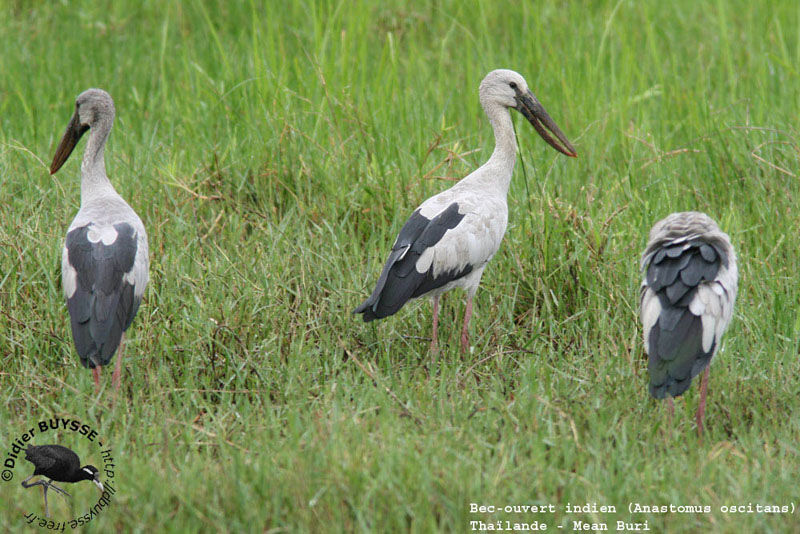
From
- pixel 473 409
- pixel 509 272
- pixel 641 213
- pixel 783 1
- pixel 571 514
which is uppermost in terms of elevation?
pixel 783 1

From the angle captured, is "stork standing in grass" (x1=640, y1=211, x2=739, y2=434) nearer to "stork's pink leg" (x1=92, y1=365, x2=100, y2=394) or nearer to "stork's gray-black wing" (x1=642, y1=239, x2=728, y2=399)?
"stork's gray-black wing" (x1=642, y1=239, x2=728, y2=399)

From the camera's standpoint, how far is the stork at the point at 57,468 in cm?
311

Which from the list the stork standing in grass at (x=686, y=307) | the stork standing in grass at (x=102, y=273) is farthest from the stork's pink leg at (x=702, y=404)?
the stork standing in grass at (x=102, y=273)

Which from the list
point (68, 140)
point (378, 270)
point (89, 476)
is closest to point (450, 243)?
point (378, 270)

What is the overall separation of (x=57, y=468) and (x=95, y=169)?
5.93 feet

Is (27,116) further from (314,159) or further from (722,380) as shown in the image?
(722,380)

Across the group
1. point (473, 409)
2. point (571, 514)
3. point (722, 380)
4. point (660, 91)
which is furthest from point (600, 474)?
point (660, 91)

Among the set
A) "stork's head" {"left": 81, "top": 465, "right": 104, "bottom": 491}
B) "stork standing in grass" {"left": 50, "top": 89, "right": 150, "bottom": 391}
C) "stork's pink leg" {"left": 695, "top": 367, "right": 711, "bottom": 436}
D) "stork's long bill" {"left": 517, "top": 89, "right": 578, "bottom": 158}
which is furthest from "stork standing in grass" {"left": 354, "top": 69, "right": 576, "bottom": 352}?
"stork's head" {"left": 81, "top": 465, "right": 104, "bottom": 491}

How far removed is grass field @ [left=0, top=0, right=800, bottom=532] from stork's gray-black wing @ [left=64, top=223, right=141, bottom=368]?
0.26 metres

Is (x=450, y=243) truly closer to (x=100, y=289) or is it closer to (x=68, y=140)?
(x=100, y=289)

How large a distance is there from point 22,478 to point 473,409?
170 cm

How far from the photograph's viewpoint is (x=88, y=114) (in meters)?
4.62

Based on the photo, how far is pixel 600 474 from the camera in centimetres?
316

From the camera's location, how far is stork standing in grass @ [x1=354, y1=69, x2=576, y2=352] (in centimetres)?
413
